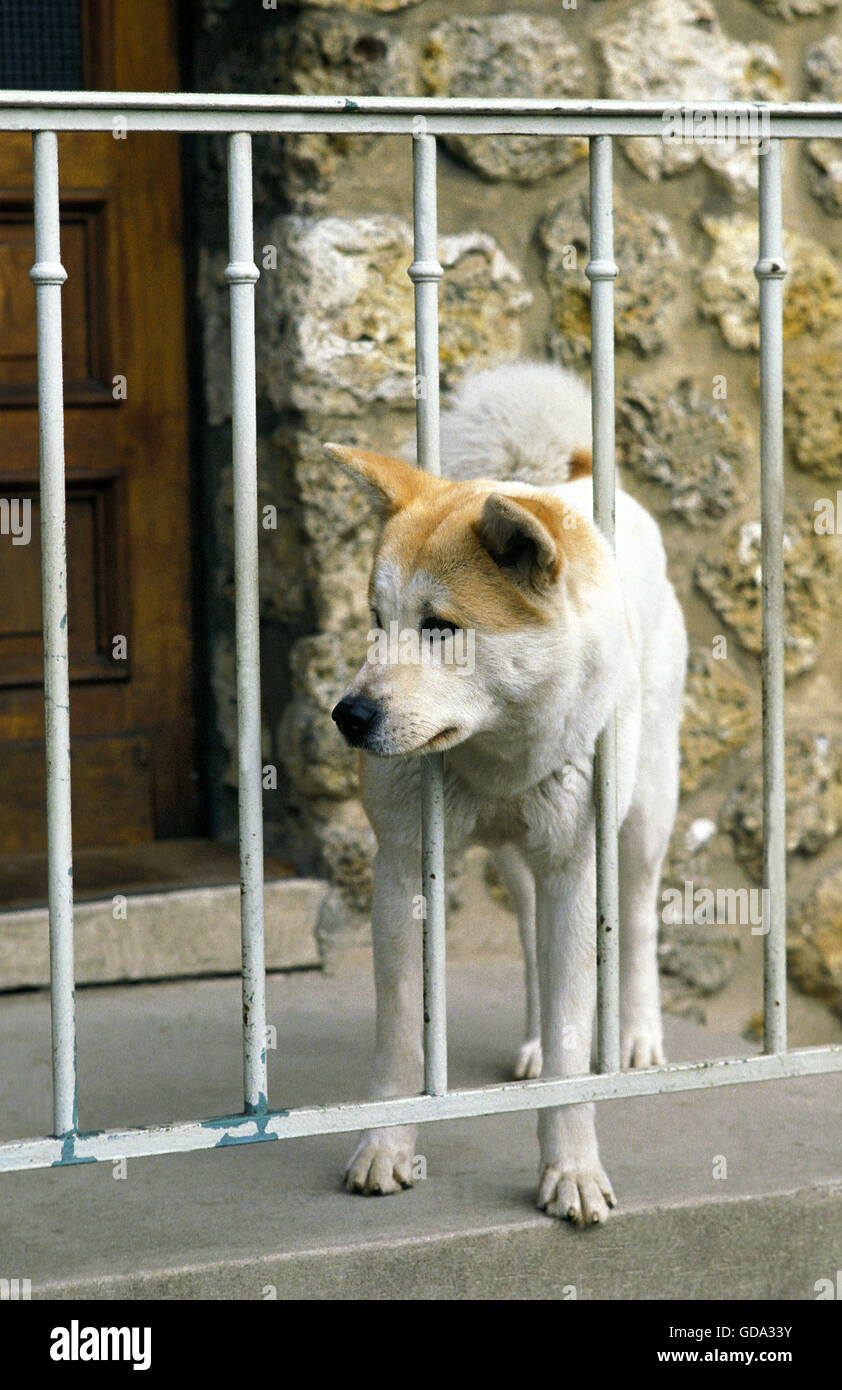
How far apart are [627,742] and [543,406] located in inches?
24.3

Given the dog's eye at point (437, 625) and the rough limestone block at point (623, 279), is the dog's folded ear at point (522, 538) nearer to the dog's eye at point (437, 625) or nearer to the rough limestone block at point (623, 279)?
the dog's eye at point (437, 625)

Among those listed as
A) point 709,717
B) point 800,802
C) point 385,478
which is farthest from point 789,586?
point 385,478

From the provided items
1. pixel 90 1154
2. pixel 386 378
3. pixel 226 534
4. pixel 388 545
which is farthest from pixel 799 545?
pixel 90 1154

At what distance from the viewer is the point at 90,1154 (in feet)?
6.53

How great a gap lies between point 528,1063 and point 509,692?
102 centimetres

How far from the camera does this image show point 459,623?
2.11m

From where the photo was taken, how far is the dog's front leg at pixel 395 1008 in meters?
2.36

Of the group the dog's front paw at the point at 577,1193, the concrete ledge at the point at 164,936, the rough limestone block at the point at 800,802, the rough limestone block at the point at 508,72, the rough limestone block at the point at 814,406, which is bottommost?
the dog's front paw at the point at 577,1193

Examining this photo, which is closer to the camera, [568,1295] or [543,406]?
[568,1295]

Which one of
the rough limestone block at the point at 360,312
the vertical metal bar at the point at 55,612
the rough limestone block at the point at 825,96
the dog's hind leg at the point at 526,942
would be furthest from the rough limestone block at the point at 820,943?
the vertical metal bar at the point at 55,612

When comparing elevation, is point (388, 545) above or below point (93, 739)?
above

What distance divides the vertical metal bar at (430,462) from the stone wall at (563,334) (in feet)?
4.52

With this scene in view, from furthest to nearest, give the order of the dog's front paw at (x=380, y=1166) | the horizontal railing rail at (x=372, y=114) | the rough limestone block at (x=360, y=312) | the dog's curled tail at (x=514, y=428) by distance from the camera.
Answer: the rough limestone block at (x=360, y=312)
the dog's curled tail at (x=514, y=428)
the dog's front paw at (x=380, y=1166)
the horizontal railing rail at (x=372, y=114)
